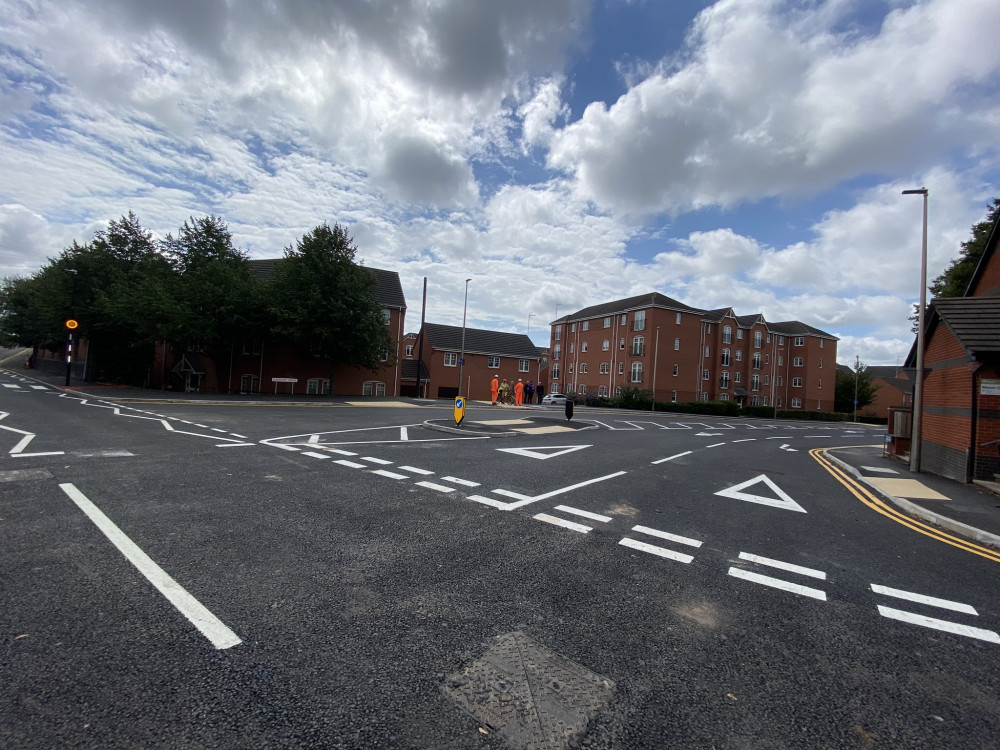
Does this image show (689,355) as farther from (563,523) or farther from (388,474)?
(563,523)

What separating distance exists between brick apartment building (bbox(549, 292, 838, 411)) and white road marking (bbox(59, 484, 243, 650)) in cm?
4954

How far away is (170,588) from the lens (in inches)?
139

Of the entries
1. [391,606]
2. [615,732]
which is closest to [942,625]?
[615,732]

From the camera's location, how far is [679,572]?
173 inches

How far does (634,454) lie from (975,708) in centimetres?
983

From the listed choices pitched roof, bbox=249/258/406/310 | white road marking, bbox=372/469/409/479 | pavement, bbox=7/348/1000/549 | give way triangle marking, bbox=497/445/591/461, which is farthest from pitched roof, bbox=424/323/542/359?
white road marking, bbox=372/469/409/479

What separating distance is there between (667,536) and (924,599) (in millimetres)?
2263

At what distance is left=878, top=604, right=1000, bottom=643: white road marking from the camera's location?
3527 mm

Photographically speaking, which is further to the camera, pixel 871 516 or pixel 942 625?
pixel 871 516

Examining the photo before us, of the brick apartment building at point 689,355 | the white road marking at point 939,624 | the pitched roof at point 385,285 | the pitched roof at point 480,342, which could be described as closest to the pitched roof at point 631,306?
the brick apartment building at point 689,355

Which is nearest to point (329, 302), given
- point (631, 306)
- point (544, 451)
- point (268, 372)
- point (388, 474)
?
point (268, 372)

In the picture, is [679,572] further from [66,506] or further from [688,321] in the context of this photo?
[688,321]

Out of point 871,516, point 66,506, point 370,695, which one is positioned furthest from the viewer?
point 871,516

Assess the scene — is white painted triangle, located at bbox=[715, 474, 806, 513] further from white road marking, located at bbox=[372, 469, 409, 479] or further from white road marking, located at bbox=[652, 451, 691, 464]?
white road marking, located at bbox=[372, 469, 409, 479]
